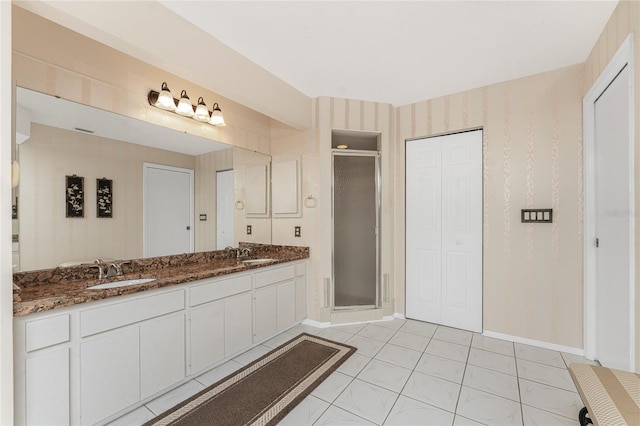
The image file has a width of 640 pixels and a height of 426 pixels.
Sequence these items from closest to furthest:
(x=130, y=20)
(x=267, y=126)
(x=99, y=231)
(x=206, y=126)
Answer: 1. (x=130, y=20)
2. (x=99, y=231)
3. (x=206, y=126)
4. (x=267, y=126)

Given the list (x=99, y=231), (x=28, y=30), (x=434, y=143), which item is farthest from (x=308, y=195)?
(x=28, y=30)

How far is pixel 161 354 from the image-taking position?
1.88 metres

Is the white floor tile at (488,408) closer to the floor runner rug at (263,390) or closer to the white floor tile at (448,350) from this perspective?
the white floor tile at (448,350)

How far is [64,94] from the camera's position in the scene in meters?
1.81

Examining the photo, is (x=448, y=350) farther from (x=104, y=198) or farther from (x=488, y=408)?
(x=104, y=198)

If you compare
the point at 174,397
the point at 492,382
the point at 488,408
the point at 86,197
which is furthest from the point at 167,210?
the point at 492,382

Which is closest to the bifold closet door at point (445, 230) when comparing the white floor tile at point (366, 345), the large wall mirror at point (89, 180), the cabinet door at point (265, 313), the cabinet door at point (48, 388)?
the white floor tile at point (366, 345)

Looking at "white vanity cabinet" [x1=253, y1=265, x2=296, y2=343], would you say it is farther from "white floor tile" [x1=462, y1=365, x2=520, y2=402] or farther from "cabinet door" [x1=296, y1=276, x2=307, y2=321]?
"white floor tile" [x1=462, y1=365, x2=520, y2=402]

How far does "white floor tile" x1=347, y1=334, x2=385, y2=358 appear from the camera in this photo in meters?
2.59

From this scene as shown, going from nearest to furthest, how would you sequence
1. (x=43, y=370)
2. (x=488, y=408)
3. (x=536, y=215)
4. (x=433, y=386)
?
(x=43, y=370) < (x=488, y=408) < (x=433, y=386) < (x=536, y=215)

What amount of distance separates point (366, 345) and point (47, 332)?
242cm

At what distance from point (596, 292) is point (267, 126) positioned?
3.80 meters

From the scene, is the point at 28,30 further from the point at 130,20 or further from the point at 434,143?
the point at 434,143

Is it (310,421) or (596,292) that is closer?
(310,421)
